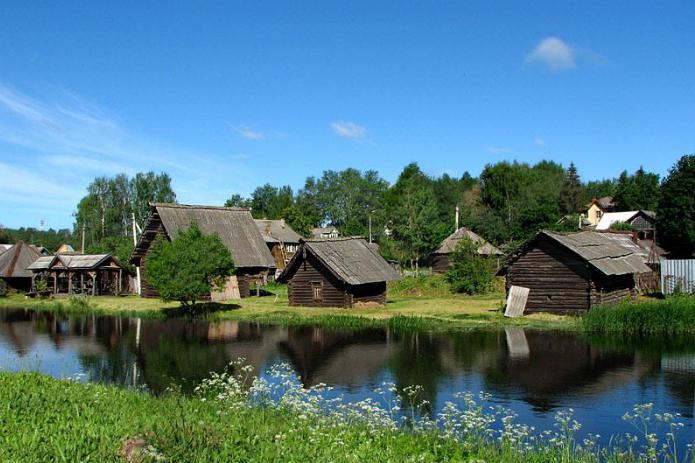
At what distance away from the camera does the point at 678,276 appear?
4178 centimetres

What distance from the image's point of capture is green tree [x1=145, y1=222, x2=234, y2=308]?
38.8m

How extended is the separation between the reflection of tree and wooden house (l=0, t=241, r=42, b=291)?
141 ft

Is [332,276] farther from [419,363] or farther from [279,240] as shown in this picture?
[279,240]

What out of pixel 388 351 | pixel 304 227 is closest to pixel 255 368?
pixel 388 351

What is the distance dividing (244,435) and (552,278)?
2721 cm

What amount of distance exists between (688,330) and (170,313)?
1127 inches

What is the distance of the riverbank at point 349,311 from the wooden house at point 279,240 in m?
23.6

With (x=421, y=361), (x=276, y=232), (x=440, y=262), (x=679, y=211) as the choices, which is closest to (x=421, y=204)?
(x=440, y=262)

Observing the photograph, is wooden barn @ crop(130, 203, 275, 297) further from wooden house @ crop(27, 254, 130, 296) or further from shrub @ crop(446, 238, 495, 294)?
shrub @ crop(446, 238, 495, 294)

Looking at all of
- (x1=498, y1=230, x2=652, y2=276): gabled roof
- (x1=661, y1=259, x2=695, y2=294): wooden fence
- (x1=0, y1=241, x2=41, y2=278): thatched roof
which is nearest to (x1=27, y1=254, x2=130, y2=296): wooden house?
(x1=0, y1=241, x2=41, y2=278): thatched roof

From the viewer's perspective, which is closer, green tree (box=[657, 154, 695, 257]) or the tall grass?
the tall grass

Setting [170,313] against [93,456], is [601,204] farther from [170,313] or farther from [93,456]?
[93,456]

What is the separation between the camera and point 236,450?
11242mm

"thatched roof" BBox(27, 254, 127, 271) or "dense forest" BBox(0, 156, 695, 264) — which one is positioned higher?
"dense forest" BBox(0, 156, 695, 264)
